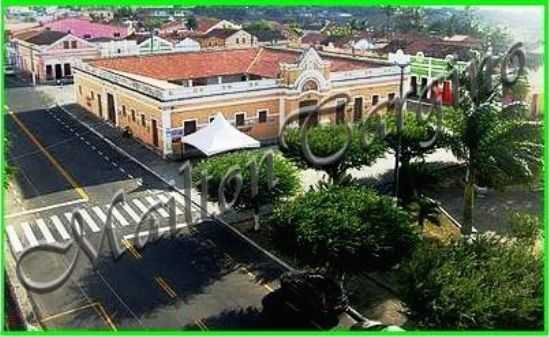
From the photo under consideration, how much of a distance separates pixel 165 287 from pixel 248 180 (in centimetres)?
601

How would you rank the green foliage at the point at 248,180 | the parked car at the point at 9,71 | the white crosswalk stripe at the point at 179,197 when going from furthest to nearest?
the parked car at the point at 9,71, the white crosswalk stripe at the point at 179,197, the green foliage at the point at 248,180

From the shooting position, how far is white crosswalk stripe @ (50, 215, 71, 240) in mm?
28508

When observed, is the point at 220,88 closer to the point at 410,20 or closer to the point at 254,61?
the point at 254,61

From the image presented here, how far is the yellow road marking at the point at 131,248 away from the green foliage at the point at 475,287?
1193 centimetres

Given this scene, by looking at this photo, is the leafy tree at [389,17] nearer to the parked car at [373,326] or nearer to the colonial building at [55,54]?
the colonial building at [55,54]

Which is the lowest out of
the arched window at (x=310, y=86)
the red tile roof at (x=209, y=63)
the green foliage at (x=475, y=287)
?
the green foliage at (x=475, y=287)

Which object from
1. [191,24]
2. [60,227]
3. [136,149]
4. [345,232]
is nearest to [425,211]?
[345,232]

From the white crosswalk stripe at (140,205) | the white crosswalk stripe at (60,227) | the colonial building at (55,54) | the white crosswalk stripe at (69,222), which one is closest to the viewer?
the white crosswalk stripe at (69,222)

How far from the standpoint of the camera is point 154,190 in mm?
34844

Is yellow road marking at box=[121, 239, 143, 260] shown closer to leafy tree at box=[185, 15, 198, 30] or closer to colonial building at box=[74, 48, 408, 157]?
colonial building at box=[74, 48, 408, 157]

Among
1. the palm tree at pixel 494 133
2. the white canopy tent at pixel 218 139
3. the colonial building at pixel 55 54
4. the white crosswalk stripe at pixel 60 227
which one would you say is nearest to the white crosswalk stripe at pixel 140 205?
the white crosswalk stripe at pixel 60 227

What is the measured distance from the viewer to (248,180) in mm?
27047

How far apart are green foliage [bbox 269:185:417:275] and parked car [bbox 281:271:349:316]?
0.61 m

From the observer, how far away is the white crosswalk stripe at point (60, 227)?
93.5 ft
